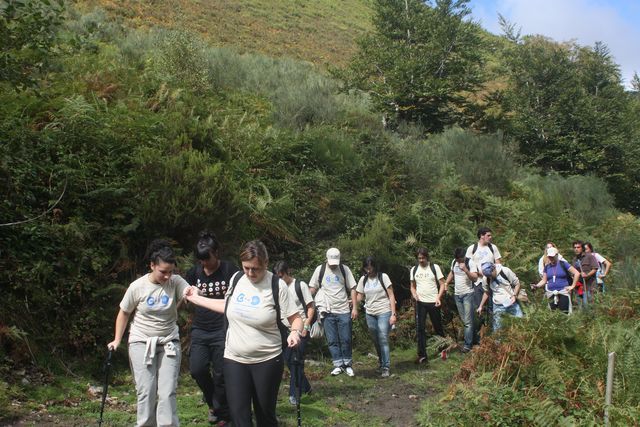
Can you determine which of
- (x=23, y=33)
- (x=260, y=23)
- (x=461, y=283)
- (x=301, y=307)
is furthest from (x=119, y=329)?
(x=260, y=23)

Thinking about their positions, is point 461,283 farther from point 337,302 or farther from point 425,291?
point 337,302

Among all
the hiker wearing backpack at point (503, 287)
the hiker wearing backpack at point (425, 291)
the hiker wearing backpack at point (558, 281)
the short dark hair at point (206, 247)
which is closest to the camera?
the short dark hair at point (206, 247)

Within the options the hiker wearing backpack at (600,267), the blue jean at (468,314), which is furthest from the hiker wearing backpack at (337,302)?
the hiker wearing backpack at (600,267)

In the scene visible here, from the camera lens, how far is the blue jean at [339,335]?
9.64 m

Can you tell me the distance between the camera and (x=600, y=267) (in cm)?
1373

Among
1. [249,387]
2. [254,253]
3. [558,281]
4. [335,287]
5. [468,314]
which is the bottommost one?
[468,314]

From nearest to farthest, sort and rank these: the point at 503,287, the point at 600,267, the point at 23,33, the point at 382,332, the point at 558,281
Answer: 1. the point at 23,33
2. the point at 382,332
3. the point at 503,287
4. the point at 558,281
5. the point at 600,267

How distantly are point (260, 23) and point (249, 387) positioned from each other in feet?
132

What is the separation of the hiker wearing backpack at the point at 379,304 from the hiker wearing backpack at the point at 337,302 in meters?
0.26

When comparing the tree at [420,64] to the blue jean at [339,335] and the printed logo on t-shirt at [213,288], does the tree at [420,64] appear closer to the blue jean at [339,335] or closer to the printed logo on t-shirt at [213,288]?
the blue jean at [339,335]

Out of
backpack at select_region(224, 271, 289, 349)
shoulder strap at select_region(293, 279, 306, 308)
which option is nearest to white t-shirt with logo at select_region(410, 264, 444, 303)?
shoulder strap at select_region(293, 279, 306, 308)

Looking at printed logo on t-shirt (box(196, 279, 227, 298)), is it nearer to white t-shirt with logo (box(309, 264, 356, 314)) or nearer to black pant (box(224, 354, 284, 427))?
black pant (box(224, 354, 284, 427))

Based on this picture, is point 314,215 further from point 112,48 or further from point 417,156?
point 112,48

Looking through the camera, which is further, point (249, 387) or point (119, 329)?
point (119, 329)
